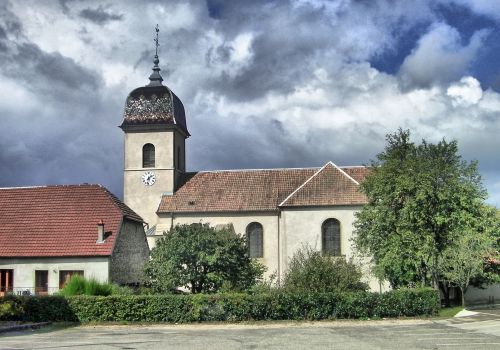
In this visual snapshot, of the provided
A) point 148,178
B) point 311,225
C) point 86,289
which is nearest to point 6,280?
point 86,289

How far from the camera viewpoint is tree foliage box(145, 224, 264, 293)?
3162 centimetres

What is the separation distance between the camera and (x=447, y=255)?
35.2 m

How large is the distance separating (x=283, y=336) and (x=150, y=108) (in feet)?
102

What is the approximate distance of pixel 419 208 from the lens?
35.2 metres

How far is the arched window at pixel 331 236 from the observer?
43281 millimetres

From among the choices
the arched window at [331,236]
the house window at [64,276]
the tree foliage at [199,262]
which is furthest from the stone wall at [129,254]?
the arched window at [331,236]

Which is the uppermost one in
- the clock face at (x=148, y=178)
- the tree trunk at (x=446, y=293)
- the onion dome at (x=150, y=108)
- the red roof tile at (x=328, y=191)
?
the onion dome at (x=150, y=108)

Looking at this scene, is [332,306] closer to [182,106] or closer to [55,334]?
[55,334]

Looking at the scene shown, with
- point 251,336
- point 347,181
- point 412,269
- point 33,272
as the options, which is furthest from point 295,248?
point 251,336

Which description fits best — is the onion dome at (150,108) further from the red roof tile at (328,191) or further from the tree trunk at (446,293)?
the tree trunk at (446,293)

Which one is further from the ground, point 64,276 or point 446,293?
point 64,276

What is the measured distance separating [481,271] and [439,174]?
580 cm

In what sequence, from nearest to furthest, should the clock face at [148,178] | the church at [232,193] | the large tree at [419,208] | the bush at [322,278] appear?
the bush at [322,278], the large tree at [419,208], the church at [232,193], the clock face at [148,178]

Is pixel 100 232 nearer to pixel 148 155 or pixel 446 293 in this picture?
pixel 148 155
